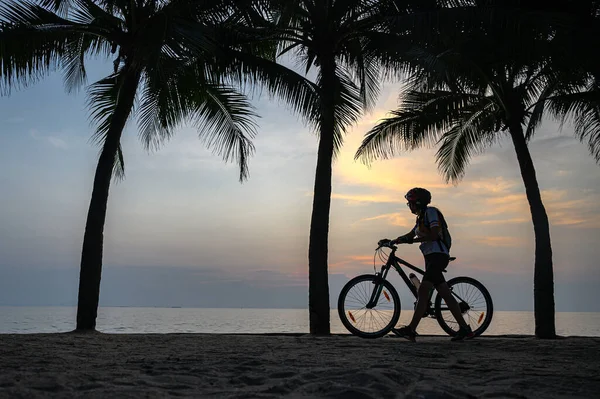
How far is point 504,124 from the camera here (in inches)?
546

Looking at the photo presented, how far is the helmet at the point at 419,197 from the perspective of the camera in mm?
8695

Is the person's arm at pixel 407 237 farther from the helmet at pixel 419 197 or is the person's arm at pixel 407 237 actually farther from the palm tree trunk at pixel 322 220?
the palm tree trunk at pixel 322 220

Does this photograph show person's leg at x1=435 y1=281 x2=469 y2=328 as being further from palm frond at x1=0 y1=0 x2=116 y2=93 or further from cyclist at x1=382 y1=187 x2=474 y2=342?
palm frond at x1=0 y1=0 x2=116 y2=93

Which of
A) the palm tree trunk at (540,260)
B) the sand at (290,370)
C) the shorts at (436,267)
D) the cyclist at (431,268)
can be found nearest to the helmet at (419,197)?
the cyclist at (431,268)

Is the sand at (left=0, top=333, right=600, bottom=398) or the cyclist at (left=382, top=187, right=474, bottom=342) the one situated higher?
the cyclist at (left=382, top=187, right=474, bottom=342)

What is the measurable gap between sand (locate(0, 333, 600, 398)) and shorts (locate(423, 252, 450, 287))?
0.91 meters

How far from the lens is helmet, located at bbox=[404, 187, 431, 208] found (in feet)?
28.5

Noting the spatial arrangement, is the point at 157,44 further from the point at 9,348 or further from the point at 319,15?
the point at 9,348

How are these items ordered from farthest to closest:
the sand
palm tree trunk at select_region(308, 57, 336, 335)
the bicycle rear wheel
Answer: palm tree trunk at select_region(308, 57, 336, 335)
the bicycle rear wheel
the sand

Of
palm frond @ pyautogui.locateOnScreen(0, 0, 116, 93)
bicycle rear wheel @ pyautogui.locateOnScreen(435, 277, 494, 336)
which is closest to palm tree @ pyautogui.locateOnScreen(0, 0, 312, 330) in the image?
palm frond @ pyautogui.locateOnScreen(0, 0, 116, 93)

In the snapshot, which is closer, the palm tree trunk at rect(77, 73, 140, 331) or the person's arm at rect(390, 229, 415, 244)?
the person's arm at rect(390, 229, 415, 244)

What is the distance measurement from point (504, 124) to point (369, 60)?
11.2 ft

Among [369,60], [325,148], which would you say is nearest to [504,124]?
[369,60]

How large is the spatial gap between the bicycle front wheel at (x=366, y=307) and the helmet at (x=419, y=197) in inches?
47.9
